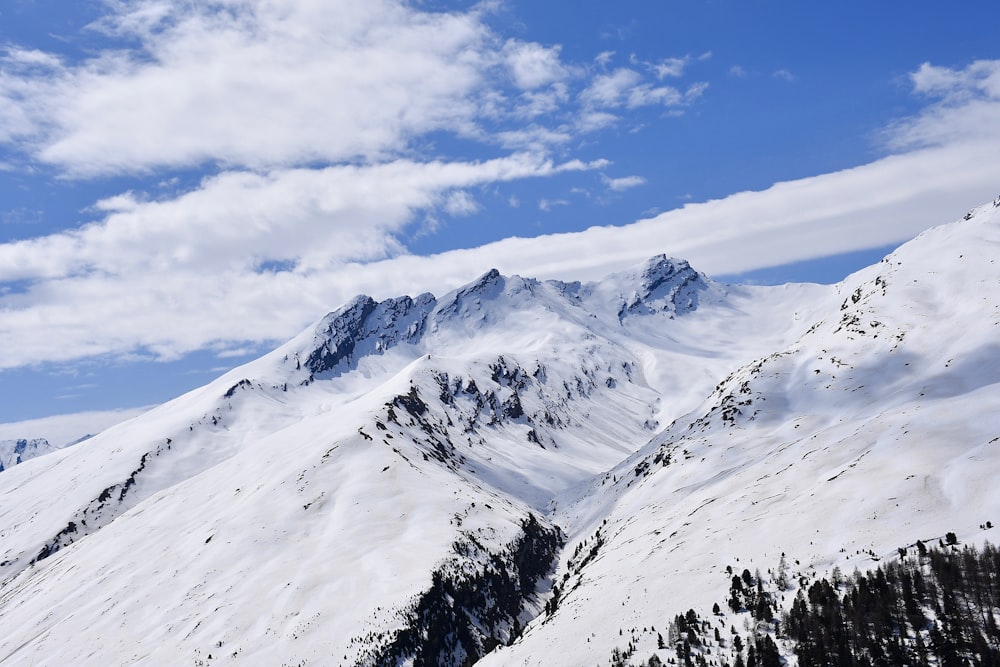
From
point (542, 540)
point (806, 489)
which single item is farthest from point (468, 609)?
point (806, 489)

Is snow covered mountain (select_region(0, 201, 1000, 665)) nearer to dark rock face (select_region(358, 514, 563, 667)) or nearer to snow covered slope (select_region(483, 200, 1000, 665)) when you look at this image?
dark rock face (select_region(358, 514, 563, 667))

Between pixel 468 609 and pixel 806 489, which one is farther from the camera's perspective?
pixel 468 609

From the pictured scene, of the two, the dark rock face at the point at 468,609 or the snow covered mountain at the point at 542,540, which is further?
the dark rock face at the point at 468,609

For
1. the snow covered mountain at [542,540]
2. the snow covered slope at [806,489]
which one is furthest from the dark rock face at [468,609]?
the snow covered slope at [806,489]

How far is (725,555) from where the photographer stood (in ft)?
331

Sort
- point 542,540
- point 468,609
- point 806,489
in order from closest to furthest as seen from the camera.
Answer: point 806,489, point 468,609, point 542,540

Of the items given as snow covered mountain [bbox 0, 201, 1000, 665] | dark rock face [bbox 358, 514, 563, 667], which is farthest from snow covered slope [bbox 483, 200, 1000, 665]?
dark rock face [bbox 358, 514, 563, 667]

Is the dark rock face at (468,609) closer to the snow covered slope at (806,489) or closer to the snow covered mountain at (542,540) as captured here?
the snow covered mountain at (542,540)

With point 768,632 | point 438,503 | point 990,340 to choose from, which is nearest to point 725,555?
point 768,632

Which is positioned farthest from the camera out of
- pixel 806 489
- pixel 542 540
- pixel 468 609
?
pixel 542 540

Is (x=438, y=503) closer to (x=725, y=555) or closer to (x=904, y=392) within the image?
(x=725, y=555)

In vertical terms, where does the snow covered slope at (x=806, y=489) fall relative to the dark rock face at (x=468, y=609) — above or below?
above

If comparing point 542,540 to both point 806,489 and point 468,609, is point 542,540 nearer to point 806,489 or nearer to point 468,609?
point 468,609

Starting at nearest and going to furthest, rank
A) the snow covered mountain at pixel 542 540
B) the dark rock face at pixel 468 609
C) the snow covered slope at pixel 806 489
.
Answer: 1. the snow covered slope at pixel 806 489
2. the snow covered mountain at pixel 542 540
3. the dark rock face at pixel 468 609
